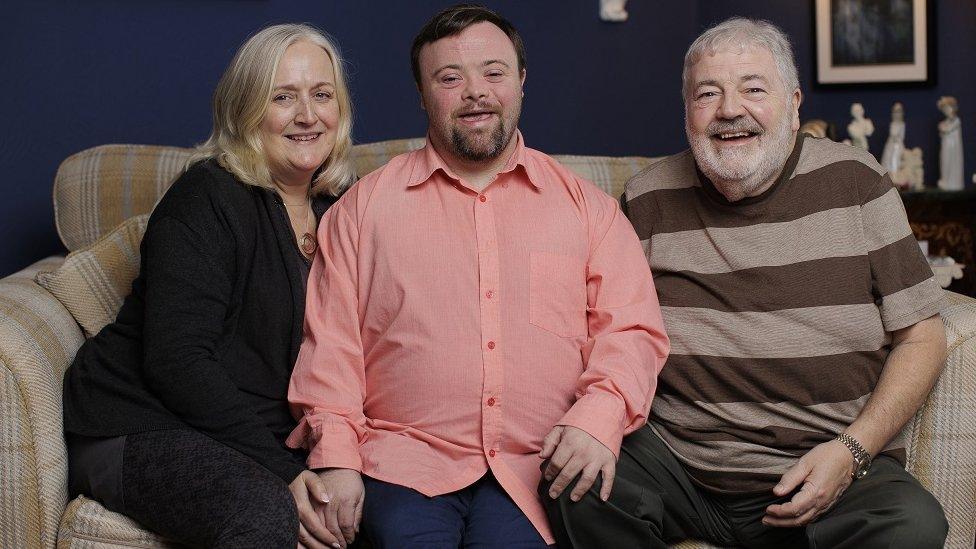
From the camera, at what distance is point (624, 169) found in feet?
8.73

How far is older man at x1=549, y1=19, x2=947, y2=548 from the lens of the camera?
5.75ft

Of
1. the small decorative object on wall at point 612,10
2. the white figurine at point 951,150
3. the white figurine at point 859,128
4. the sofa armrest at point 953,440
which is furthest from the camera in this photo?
the small decorative object on wall at point 612,10

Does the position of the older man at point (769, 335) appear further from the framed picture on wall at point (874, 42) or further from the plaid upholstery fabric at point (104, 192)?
the framed picture on wall at point (874, 42)

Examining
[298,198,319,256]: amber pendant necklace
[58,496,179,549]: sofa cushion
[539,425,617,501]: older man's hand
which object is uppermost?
[298,198,319,256]: amber pendant necklace

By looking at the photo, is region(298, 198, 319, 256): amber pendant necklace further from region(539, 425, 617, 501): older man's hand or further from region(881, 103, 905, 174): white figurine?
region(881, 103, 905, 174): white figurine

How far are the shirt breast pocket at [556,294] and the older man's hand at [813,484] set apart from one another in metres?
0.49

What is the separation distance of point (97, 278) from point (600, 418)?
3.87 feet

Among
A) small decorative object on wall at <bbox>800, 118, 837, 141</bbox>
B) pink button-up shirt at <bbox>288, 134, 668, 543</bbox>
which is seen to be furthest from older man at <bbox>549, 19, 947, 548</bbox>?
small decorative object on wall at <bbox>800, 118, 837, 141</bbox>

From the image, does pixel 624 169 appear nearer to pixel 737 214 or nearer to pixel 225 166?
pixel 737 214

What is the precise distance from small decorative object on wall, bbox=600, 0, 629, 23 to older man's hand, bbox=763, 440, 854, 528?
289 centimetres

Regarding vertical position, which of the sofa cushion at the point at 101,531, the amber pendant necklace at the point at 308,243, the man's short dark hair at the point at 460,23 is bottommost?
the sofa cushion at the point at 101,531

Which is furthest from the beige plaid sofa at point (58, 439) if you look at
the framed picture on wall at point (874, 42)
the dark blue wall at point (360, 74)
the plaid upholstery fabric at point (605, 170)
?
the framed picture on wall at point (874, 42)

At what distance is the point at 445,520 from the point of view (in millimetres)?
1738

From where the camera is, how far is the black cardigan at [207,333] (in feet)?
5.98
